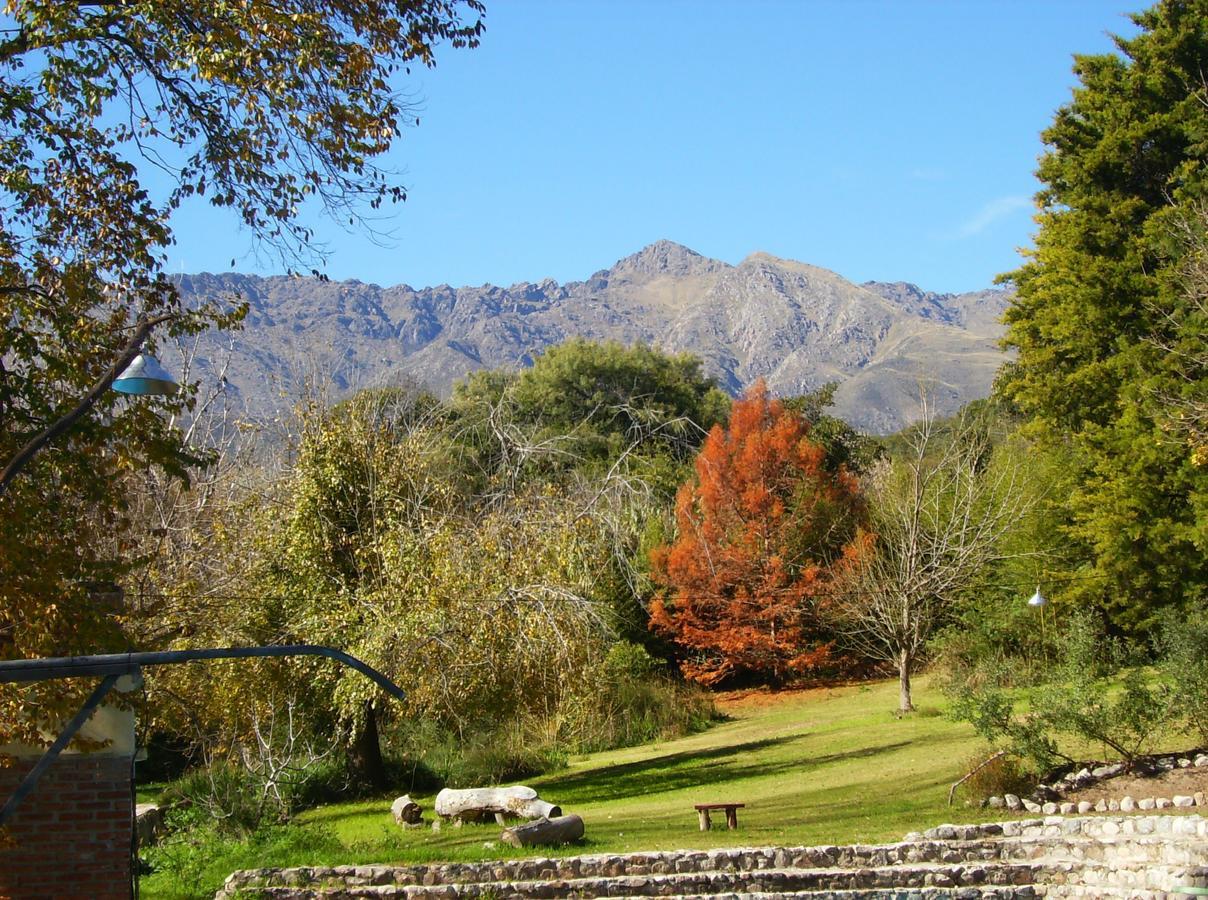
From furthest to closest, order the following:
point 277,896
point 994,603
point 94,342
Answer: point 994,603 → point 277,896 → point 94,342

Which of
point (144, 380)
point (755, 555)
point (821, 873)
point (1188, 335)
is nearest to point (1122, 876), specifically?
point (821, 873)

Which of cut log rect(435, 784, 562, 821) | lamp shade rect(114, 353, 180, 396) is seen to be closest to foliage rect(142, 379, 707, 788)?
cut log rect(435, 784, 562, 821)

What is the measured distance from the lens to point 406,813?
16609 millimetres

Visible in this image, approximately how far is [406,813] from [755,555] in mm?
19459

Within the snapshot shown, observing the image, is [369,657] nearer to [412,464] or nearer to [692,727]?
[412,464]

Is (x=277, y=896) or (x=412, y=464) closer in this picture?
(x=277, y=896)

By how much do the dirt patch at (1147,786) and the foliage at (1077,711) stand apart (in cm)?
38

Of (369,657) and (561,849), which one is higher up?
(369,657)

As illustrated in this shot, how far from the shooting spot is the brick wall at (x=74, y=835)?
357 inches

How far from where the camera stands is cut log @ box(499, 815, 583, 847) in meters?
14.1

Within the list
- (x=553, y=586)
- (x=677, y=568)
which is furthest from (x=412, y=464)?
(x=677, y=568)

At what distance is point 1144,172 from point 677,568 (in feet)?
52.3

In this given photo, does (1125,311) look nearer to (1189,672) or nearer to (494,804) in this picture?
(1189,672)

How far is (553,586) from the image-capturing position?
61.1ft
